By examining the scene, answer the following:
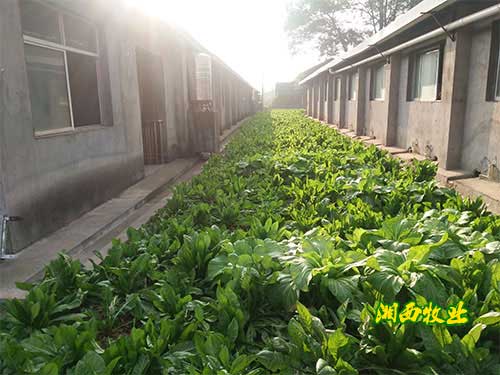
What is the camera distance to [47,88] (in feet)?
19.3

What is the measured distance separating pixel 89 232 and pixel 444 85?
669 cm

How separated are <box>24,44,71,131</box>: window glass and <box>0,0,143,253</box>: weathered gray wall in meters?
0.27

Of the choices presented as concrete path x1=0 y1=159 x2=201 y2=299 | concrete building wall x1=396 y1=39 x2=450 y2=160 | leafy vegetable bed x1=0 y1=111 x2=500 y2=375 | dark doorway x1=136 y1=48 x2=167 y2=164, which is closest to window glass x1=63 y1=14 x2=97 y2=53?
concrete path x1=0 y1=159 x2=201 y2=299

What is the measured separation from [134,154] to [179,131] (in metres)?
4.05

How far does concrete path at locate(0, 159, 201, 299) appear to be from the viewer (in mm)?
4324

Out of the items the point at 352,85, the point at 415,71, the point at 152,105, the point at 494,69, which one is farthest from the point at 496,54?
the point at 352,85

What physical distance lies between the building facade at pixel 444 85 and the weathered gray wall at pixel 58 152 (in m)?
5.65

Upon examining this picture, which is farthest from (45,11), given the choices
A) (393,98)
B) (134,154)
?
(393,98)

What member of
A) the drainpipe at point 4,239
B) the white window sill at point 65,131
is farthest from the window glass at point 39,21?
the drainpipe at point 4,239

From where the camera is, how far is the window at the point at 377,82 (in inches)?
537

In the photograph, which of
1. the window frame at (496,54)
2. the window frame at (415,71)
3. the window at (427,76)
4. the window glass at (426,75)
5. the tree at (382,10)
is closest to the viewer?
the window frame at (496,54)

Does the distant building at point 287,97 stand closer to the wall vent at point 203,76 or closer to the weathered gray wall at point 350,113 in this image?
the weathered gray wall at point 350,113

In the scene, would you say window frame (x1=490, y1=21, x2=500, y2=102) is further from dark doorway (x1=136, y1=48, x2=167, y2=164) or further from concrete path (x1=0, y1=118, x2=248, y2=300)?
dark doorway (x1=136, y1=48, x2=167, y2=164)

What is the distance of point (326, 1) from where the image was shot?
46.8 meters
